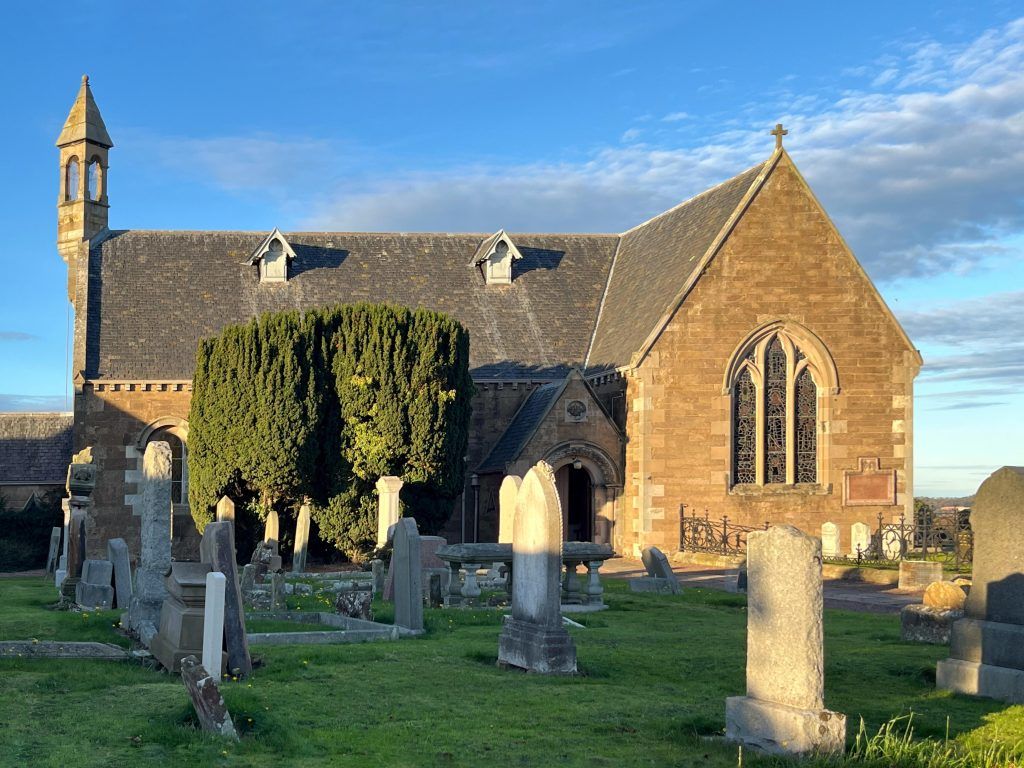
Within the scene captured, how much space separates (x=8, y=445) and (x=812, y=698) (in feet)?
125

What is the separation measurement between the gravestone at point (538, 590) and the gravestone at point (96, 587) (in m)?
9.10

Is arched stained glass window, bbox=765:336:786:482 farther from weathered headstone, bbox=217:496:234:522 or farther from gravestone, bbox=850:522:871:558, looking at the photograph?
weathered headstone, bbox=217:496:234:522

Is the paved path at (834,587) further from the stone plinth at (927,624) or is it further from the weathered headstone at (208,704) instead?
the weathered headstone at (208,704)

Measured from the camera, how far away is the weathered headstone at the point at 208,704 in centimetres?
906

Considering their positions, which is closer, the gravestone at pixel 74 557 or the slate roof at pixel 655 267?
the gravestone at pixel 74 557

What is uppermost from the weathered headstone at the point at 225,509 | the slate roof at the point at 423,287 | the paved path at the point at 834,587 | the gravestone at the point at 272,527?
the slate roof at the point at 423,287

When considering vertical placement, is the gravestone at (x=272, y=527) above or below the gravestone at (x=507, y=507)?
below

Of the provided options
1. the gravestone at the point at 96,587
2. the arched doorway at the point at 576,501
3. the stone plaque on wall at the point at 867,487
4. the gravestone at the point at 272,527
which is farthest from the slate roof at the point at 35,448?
the stone plaque on wall at the point at 867,487

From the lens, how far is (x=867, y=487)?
33531 mm

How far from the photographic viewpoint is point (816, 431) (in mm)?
33844

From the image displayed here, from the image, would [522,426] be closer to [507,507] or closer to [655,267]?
[655,267]

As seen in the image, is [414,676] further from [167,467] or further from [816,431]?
[816,431]

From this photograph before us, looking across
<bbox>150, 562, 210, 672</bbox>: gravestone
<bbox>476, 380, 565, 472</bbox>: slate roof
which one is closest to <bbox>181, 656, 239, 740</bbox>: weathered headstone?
<bbox>150, 562, 210, 672</bbox>: gravestone

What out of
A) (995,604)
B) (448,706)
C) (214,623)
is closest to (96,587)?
(214,623)
